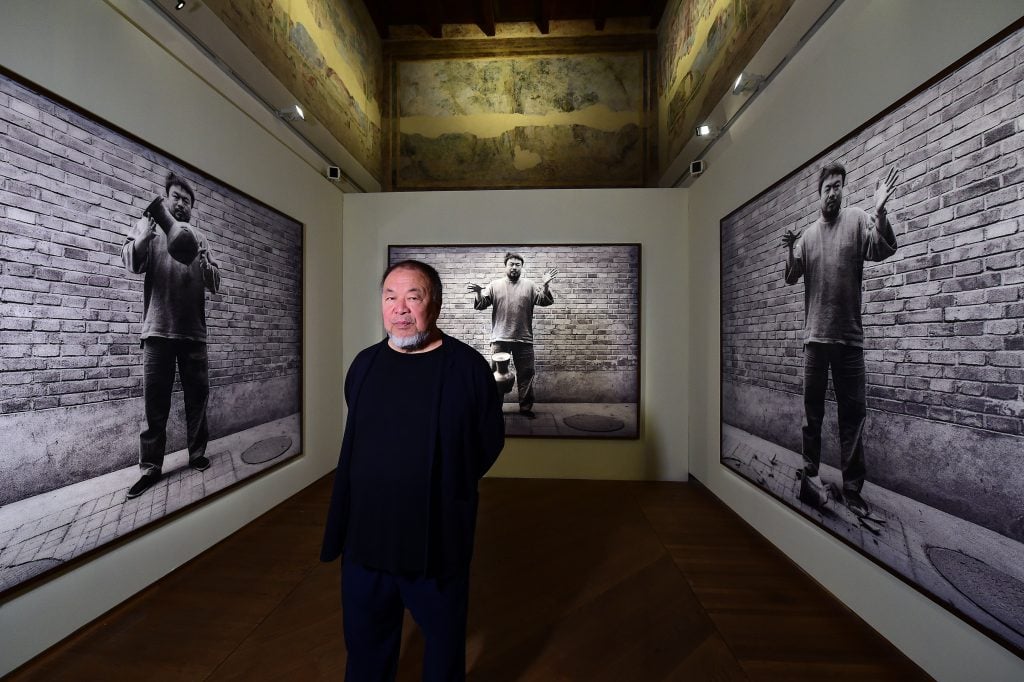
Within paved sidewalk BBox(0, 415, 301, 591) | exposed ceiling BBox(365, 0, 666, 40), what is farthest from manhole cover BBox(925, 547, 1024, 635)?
exposed ceiling BBox(365, 0, 666, 40)

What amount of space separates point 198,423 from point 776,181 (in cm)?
471

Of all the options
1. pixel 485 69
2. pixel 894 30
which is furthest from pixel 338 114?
pixel 894 30

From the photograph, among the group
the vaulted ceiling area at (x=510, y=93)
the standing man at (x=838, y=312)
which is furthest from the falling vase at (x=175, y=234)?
the standing man at (x=838, y=312)

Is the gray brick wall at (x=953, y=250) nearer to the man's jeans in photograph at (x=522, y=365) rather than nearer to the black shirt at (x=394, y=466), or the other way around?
the black shirt at (x=394, y=466)

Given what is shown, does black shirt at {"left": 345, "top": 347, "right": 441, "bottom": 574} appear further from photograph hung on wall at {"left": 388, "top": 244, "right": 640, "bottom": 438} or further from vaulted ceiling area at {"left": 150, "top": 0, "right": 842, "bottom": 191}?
vaulted ceiling area at {"left": 150, "top": 0, "right": 842, "bottom": 191}

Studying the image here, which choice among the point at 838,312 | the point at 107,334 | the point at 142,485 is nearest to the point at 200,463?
the point at 142,485

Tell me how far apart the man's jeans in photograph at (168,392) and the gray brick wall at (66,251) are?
3.9 inches

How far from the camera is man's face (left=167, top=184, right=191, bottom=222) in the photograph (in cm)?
261

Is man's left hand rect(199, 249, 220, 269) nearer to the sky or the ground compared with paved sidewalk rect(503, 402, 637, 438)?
nearer to the sky

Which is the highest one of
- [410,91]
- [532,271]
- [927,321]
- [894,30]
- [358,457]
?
[410,91]

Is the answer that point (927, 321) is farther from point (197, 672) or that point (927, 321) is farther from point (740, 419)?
point (197, 672)

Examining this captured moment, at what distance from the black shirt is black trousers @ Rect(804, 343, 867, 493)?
2.37 meters

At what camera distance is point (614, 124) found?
5.71 meters

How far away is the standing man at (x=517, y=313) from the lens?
4703 mm
